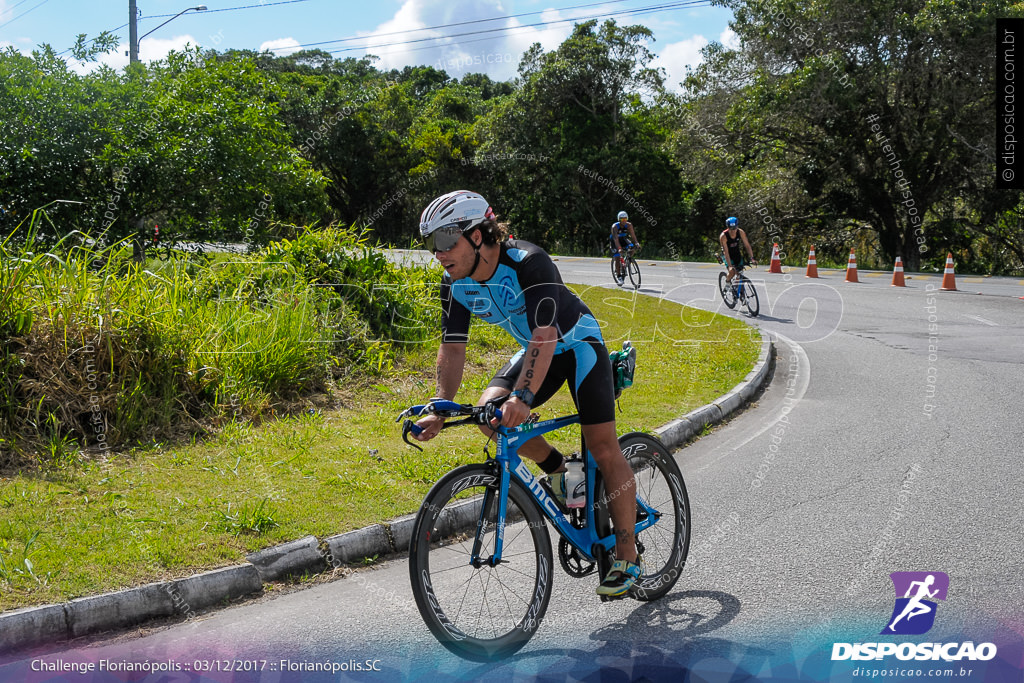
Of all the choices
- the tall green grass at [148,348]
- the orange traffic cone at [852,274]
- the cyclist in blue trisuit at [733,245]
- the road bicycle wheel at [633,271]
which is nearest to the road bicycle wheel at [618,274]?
the road bicycle wheel at [633,271]

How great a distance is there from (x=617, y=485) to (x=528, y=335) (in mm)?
841

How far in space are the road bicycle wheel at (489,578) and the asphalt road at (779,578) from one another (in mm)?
163

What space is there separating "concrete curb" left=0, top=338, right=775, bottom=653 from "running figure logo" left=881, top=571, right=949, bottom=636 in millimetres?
2250

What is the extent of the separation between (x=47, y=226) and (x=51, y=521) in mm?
7053

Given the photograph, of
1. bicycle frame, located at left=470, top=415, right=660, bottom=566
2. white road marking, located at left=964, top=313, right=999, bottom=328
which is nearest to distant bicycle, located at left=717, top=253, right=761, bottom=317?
white road marking, located at left=964, top=313, right=999, bottom=328

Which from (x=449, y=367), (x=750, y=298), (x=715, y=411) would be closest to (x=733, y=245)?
(x=750, y=298)

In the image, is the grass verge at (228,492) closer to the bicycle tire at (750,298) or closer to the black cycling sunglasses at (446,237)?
the black cycling sunglasses at (446,237)

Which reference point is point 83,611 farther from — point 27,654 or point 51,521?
point 51,521

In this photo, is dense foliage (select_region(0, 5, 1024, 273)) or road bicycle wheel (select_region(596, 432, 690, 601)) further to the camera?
dense foliage (select_region(0, 5, 1024, 273))

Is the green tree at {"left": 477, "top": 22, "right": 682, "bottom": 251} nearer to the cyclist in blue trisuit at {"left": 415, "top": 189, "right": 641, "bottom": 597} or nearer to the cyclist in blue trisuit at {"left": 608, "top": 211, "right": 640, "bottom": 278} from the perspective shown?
the cyclist in blue trisuit at {"left": 608, "top": 211, "right": 640, "bottom": 278}

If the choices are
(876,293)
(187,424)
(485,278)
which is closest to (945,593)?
(485,278)

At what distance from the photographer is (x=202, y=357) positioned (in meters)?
7.78

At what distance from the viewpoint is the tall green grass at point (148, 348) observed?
6645 millimetres

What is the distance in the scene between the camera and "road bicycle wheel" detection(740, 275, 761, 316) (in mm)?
16766
